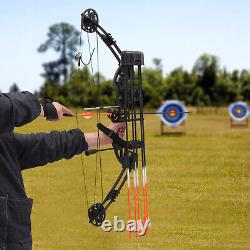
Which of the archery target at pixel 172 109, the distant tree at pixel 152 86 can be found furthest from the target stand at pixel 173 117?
the distant tree at pixel 152 86

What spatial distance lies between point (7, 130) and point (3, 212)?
229 millimetres

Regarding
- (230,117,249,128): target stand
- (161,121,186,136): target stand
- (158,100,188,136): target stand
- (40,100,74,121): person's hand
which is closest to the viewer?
(40,100,74,121): person's hand

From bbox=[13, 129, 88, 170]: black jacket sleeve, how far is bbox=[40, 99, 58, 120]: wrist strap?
145 millimetres

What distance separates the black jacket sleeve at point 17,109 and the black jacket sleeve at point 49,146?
208 millimetres

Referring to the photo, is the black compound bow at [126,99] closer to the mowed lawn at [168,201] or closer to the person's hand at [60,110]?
the person's hand at [60,110]

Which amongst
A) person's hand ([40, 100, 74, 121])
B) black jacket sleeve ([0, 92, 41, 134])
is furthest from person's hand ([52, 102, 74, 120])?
black jacket sleeve ([0, 92, 41, 134])

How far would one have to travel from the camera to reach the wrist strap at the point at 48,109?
1.58 metres

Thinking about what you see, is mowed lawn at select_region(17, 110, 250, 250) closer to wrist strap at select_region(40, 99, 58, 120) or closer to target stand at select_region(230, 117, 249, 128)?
wrist strap at select_region(40, 99, 58, 120)

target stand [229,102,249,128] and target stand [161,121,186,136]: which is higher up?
target stand [229,102,249,128]

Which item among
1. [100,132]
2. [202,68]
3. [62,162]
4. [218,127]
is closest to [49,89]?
[218,127]

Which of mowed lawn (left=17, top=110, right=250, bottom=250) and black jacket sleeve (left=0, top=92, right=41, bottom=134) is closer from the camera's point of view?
black jacket sleeve (left=0, top=92, right=41, bottom=134)

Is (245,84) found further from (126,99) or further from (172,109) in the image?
(126,99)

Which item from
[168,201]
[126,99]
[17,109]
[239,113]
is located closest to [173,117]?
[239,113]

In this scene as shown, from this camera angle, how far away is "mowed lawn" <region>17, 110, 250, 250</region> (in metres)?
3.16
